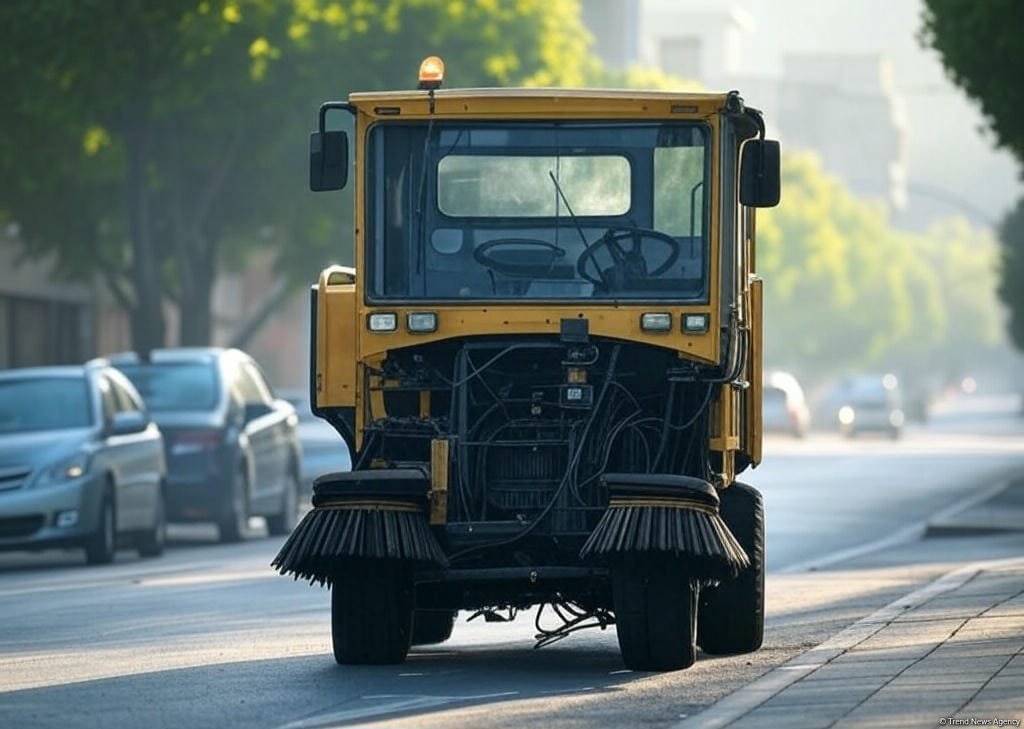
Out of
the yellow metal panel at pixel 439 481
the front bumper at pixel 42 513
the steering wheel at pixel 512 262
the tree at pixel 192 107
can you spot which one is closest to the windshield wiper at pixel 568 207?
the steering wheel at pixel 512 262

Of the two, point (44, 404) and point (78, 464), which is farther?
point (44, 404)

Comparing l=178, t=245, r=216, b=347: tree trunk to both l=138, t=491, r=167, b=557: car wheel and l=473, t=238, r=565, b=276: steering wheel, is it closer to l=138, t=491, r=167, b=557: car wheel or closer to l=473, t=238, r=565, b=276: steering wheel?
l=138, t=491, r=167, b=557: car wheel

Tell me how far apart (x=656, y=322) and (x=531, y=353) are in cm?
58

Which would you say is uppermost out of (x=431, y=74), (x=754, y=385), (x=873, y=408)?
(x=431, y=74)

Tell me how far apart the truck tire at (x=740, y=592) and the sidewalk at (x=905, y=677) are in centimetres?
39

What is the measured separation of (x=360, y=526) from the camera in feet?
42.4

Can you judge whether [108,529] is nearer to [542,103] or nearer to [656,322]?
[542,103]

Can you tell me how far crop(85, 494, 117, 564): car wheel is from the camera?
24328mm

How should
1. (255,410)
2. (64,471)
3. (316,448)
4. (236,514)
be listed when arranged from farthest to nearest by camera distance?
1. (316,448)
2. (255,410)
3. (236,514)
4. (64,471)

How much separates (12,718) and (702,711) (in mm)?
2593

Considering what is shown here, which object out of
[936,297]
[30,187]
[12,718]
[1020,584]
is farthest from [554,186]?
[936,297]

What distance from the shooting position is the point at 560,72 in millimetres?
53219

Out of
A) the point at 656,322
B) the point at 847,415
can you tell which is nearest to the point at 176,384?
the point at 656,322

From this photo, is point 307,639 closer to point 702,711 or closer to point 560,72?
point 702,711
